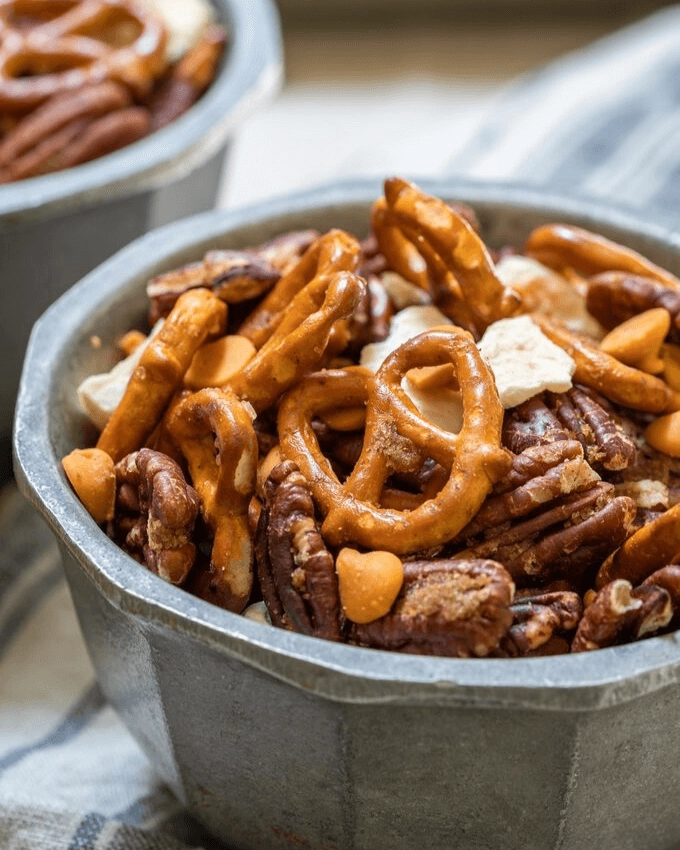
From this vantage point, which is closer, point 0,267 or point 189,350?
point 189,350

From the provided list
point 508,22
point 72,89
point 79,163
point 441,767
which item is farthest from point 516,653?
point 508,22

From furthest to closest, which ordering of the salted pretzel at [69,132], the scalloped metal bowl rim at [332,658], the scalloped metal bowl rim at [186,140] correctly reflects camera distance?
the salted pretzel at [69,132] → the scalloped metal bowl rim at [186,140] → the scalloped metal bowl rim at [332,658]

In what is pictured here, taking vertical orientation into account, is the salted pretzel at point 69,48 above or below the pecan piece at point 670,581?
above

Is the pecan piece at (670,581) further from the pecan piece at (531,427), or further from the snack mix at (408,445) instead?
the pecan piece at (531,427)

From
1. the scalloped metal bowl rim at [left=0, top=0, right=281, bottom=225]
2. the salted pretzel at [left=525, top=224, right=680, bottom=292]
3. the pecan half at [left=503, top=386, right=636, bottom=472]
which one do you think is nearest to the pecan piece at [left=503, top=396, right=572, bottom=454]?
the pecan half at [left=503, top=386, right=636, bottom=472]

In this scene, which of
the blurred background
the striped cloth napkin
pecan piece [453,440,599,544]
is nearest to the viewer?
pecan piece [453,440,599,544]

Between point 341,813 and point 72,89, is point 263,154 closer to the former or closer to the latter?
point 72,89

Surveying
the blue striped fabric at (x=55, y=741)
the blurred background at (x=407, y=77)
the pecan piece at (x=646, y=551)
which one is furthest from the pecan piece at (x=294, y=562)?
the blurred background at (x=407, y=77)

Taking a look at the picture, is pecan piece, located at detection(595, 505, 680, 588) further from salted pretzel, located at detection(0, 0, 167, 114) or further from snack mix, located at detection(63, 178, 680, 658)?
salted pretzel, located at detection(0, 0, 167, 114)
